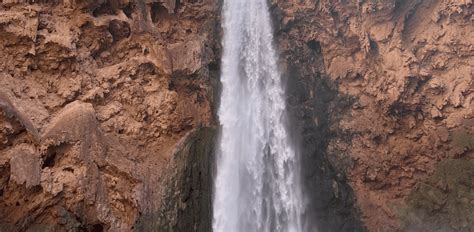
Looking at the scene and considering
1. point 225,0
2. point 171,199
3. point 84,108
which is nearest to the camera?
point 84,108

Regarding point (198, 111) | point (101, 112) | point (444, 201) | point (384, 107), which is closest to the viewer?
point (101, 112)

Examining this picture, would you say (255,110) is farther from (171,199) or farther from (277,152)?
(171,199)

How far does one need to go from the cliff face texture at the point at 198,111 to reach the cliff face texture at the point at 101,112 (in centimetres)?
5

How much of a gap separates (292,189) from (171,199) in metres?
6.31

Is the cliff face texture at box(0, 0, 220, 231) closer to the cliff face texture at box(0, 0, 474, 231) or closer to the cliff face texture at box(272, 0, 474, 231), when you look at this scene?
the cliff face texture at box(0, 0, 474, 231)

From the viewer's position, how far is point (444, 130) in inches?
736

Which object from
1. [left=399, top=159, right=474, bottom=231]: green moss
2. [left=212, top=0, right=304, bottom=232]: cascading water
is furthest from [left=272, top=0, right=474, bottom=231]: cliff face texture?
[left=212, top=0, right=304, bottom=232]: cascading water

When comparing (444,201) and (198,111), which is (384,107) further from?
(198,111)

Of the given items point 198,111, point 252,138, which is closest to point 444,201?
point 252,138

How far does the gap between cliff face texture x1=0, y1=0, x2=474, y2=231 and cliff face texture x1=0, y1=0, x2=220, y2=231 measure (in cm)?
5

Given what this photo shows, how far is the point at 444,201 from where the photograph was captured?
18016 millimetres

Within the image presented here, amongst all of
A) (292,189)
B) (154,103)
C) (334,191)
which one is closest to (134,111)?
(154,103)

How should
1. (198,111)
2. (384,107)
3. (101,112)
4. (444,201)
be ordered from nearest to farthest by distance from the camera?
1. (101,112)
2. (198,111)
3. (444,201)
4. (384,107)

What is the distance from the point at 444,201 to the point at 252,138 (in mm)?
9580
